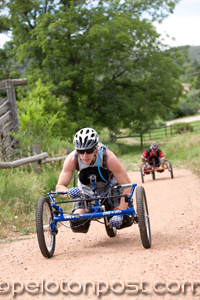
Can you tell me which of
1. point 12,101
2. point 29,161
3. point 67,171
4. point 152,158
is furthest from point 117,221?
point 152,158

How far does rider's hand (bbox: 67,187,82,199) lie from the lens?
194 inches

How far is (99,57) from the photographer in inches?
1187

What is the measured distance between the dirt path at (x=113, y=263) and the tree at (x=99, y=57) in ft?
77.6

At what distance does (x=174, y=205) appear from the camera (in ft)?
27.7

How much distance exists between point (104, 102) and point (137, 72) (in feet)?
13.1

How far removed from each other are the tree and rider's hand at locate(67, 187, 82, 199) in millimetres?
24599

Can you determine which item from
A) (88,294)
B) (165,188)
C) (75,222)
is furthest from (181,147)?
(88,294)

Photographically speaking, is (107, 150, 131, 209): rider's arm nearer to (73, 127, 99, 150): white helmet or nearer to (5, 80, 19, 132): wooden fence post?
(73, 127, 99, 150): white helmet

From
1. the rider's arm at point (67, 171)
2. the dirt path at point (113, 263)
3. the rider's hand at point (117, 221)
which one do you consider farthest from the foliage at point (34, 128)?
the rider's hand at point (117, 221)

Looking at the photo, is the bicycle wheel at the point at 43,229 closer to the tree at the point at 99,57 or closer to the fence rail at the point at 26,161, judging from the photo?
the fence rail at the point at 26,161

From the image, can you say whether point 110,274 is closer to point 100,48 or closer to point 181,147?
point 181,147

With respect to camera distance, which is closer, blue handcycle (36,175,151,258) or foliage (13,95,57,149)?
blue handcycle (36,175,151,258)

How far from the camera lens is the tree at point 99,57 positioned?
29.6 m

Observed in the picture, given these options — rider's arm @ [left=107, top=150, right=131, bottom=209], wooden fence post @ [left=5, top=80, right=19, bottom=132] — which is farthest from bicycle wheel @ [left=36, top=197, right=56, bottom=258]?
wooden fence post @ [left=5, top=80, right=19, bottom=132]
